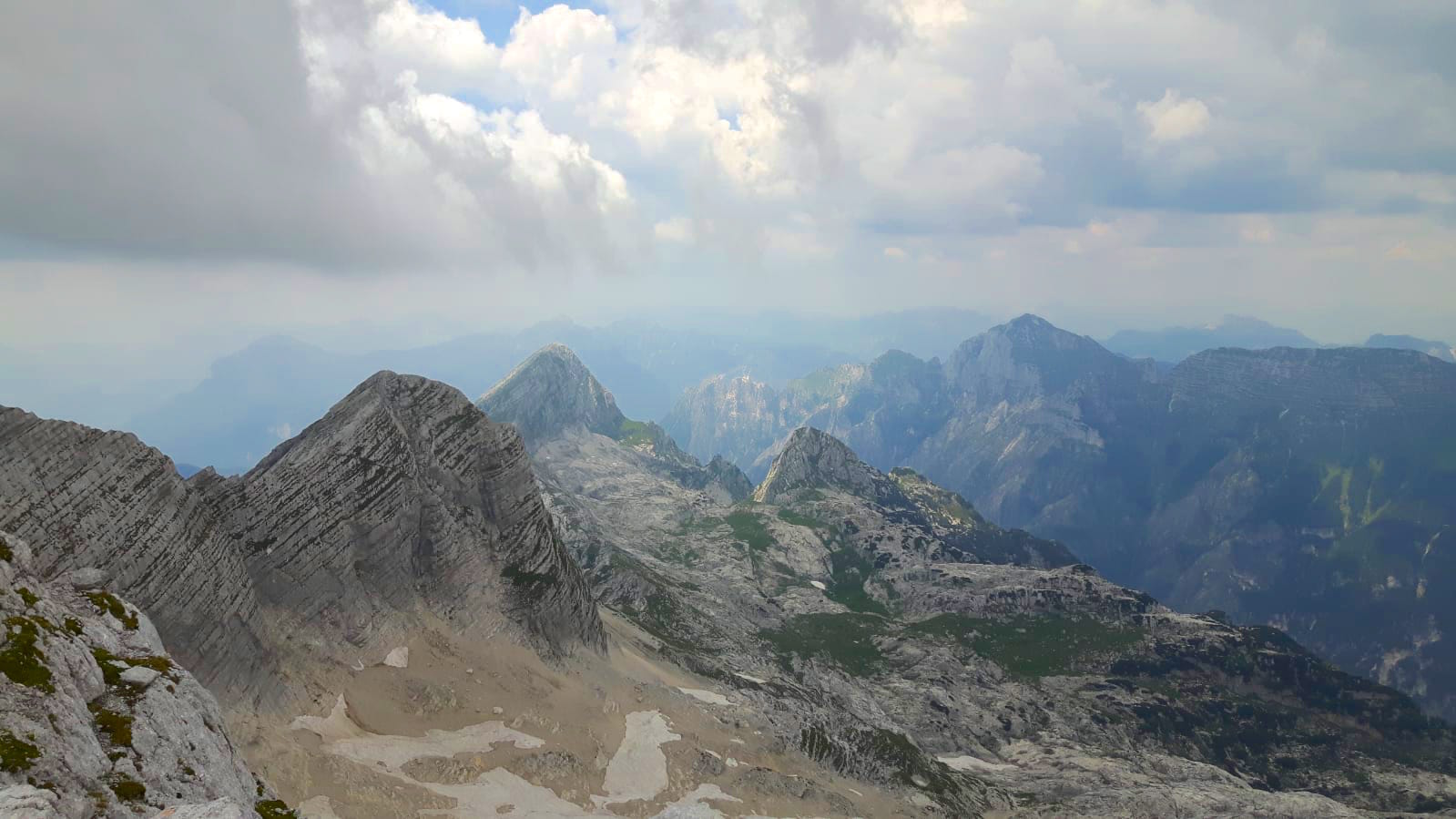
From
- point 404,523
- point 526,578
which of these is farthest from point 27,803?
point 526,578

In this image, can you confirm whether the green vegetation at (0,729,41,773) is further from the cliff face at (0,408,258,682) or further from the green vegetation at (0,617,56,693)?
the cliff face at (0,408,258,682)

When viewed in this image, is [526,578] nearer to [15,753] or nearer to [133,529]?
[133,529]

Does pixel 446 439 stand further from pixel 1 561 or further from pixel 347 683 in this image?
pixel 1 561

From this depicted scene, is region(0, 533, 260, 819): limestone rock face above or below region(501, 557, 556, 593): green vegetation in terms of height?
above

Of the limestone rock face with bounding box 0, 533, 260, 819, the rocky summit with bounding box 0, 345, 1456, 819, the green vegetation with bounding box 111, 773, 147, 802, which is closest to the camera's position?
the limestone rock face with bounding box 0, 533, 260, 819

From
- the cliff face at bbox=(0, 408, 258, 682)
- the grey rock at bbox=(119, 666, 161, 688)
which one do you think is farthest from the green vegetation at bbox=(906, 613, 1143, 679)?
the grey rock at bbox=(119, 666, 161, 688)

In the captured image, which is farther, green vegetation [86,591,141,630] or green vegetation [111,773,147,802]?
green vegetation [86,591,141,630]

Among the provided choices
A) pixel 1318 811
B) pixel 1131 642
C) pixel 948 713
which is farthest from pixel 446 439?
pixel 1131 642
